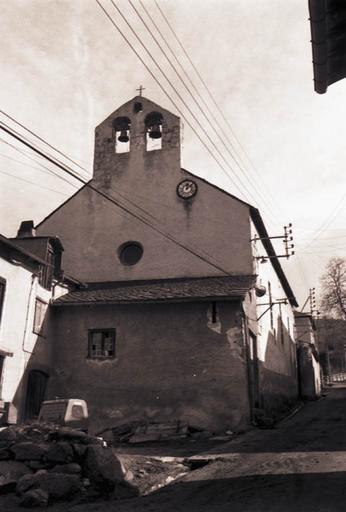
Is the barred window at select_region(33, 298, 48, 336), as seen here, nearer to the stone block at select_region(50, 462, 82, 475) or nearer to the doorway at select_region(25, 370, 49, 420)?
the doorway at select_region(25, 370, 49, 420)

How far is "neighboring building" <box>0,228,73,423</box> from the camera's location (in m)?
15.0

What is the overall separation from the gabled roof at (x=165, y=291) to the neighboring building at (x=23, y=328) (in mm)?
1193

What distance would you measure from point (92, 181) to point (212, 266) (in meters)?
7.01

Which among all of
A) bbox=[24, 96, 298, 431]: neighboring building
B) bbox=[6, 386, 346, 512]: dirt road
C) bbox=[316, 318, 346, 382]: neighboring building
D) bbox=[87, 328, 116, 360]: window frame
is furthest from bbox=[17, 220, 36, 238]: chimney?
bbox=[316, 318, 346, 382]: neighboring building

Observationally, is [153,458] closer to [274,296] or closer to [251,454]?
[251,454]

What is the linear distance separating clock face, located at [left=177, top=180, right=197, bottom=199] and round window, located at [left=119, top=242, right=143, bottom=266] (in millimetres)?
2773

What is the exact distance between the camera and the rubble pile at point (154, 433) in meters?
15.4

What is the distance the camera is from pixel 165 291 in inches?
705

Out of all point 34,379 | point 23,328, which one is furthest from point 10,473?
point 34,379

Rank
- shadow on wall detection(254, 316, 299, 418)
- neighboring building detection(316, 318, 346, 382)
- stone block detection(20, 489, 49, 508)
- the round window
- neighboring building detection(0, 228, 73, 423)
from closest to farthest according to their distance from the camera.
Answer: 1. stone block detection(20, 489, 49, 508)
2. neighboring building detection(0, 228, 73, 423)
3. shadow on wall detection(254, 316, 299, 418)
4. the round window
5. neighboring building detection(316, 318, 346, 382)

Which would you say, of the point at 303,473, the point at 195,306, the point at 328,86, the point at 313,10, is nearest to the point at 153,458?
Result: the point at 303,473

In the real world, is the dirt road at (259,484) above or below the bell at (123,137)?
below

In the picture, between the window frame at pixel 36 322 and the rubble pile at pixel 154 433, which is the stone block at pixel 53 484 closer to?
the rubble pile at pixel 154 433

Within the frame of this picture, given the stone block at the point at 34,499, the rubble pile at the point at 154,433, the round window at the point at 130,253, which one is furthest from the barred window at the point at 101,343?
the stone block at the point at 34,499
